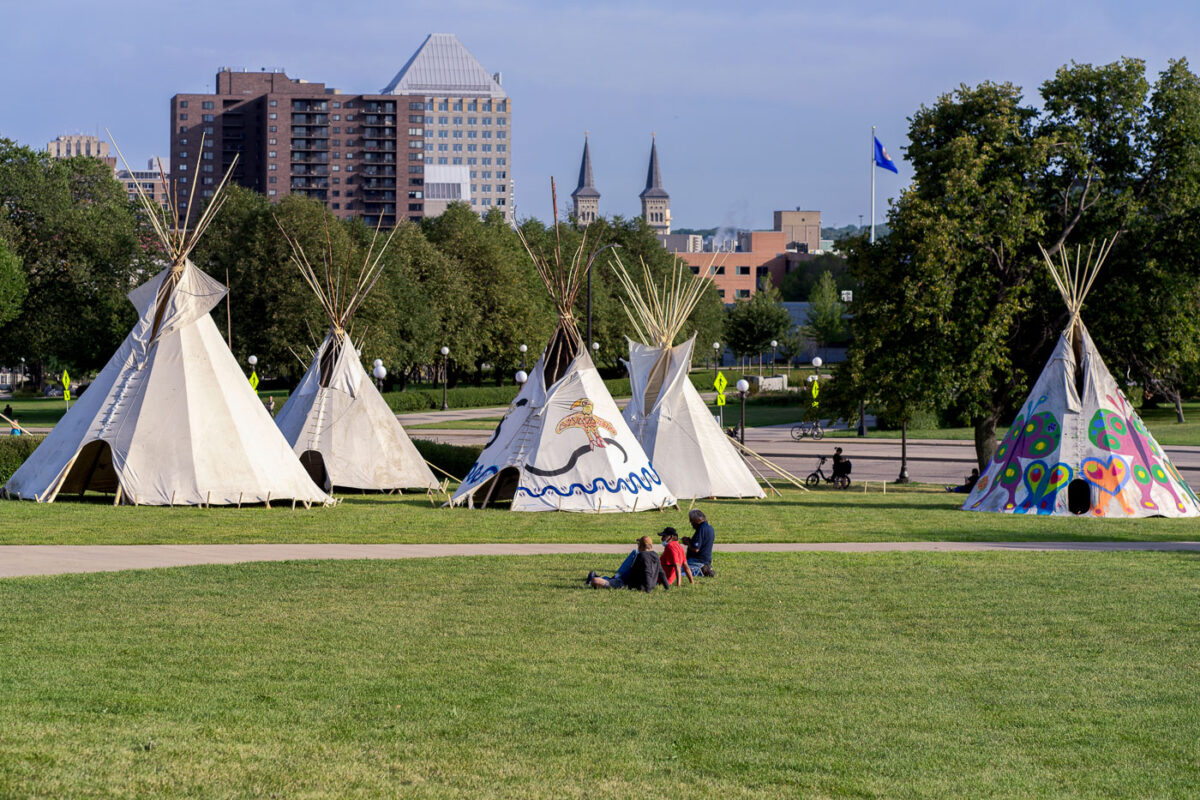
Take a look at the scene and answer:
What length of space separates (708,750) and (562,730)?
111 cm

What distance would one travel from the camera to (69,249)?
66.6m

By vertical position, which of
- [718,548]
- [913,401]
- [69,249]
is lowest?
[718,548]

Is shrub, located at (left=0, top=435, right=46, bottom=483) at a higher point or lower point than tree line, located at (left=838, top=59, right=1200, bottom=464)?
lower

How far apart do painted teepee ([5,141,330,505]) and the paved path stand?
20.2ft

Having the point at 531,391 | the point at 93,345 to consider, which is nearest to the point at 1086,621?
the point at 531,391

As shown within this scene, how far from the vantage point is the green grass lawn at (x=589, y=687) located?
26.3 feet

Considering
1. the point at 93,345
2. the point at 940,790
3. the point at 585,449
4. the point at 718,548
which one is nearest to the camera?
the point at 940,790

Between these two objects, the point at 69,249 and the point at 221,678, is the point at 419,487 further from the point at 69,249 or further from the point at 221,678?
the point at 69,249

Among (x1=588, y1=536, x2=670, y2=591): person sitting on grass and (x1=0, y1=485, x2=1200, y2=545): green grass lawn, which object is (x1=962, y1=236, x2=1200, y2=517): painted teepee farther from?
(x1=588, y1=536, x2=670, y2=591): person sitting on grass

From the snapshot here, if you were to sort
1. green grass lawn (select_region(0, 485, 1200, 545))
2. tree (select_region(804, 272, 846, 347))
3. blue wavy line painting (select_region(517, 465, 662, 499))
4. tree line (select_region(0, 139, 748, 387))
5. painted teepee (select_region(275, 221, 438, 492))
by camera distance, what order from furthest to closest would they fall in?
tree (select_region(804, 272, 846, 347)) < tree line (select_region(0, 139, 748, 387)) < painted teepee (select_region(275, 221, 438, 492)) < blue wavy line painting (select_region(517, 465, 662, 499)) < green grass lawn (select_region(0, 485, 1200, 545))

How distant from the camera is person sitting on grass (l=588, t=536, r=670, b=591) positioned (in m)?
15.4

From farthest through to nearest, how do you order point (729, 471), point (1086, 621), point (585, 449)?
point (729, 471), point (585, 449), point (1086, 621)

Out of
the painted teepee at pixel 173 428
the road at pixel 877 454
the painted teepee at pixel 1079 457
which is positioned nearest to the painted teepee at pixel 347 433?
the painted teepee at pixel 173 428

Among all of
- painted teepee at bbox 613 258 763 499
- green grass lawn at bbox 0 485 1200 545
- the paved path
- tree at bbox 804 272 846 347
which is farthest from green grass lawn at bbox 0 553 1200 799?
tree at bbox 804 272 846 347
